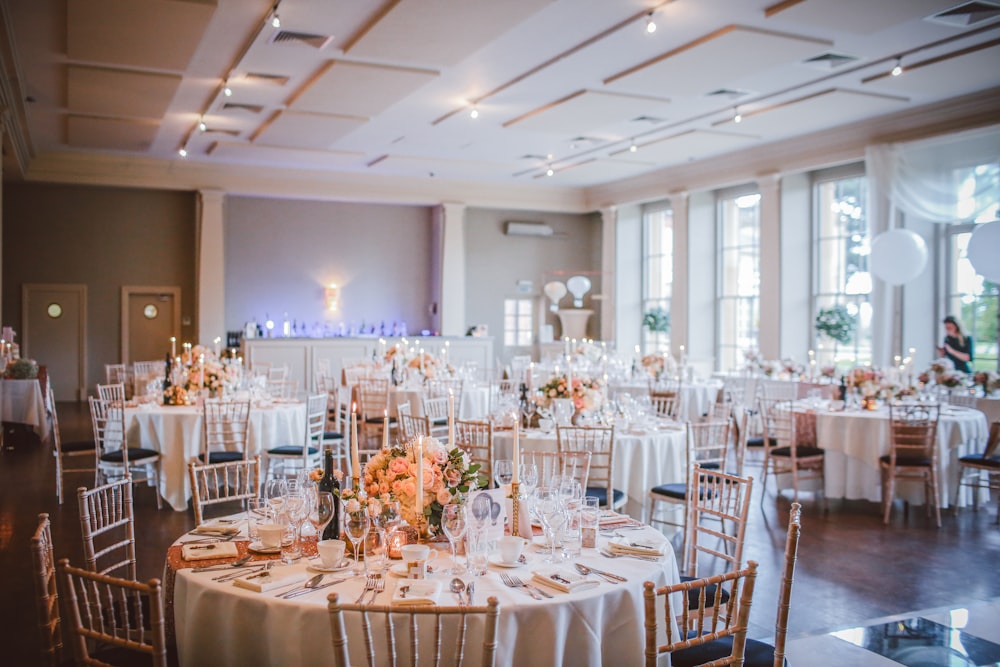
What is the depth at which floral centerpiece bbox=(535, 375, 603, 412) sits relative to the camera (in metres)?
6.75

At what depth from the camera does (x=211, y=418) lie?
286 inches

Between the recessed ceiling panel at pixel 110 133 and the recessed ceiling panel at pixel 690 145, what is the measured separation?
754 centimetres

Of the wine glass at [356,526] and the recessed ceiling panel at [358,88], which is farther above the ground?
the recessed ceiling panel at [358,88]

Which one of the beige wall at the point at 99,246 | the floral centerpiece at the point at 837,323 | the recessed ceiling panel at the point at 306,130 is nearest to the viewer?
the recessed ceiling panel at the point at 306,130

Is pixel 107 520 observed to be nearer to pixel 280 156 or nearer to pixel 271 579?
pixel 271 579

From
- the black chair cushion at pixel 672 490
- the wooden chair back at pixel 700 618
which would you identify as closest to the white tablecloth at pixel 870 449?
the black chair cushion at pixel 672 490

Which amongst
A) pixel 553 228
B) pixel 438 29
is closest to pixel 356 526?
pixel 438 29

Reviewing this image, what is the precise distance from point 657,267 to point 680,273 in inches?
66.1

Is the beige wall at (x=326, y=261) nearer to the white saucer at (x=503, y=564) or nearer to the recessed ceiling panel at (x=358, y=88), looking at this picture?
the recessed ceiling panel at (x=358, y=88)

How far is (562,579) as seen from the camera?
2939mm

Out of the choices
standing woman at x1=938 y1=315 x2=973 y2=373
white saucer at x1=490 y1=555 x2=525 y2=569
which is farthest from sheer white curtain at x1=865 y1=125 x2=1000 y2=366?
white saucer at x1=490 y1=555 x2=525 y2=569

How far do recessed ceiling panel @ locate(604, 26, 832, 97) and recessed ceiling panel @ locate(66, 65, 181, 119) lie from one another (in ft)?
17.1

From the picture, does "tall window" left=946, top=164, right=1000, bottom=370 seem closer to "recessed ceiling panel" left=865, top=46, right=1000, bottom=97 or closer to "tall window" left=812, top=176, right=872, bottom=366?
"recessed ceiling panel" left=865, top=46, right=1000, bottom=97

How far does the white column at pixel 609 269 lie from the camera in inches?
685
